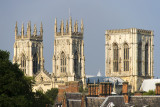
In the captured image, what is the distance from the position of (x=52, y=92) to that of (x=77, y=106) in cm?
8277

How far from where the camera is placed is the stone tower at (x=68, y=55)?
545 feet

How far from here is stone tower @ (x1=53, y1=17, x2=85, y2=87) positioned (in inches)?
6545

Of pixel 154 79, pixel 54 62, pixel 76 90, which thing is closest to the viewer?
pixel 76 90

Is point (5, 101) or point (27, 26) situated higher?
point (27, 26)

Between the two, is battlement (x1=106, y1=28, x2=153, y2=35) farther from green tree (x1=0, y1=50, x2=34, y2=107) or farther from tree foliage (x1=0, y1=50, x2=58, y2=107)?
green tree (x1=0, y1=50, x2=34, y2=107)

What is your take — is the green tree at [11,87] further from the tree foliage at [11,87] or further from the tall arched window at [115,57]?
the tall arched window at [115,57]

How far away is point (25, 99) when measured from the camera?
63188mm

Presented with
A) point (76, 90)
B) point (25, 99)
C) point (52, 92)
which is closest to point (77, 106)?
point (25, 99)

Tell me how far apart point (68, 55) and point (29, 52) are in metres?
9.55

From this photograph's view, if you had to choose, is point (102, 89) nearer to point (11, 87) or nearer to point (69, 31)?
point (11, 87)

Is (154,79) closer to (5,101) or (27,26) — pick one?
(27,26)

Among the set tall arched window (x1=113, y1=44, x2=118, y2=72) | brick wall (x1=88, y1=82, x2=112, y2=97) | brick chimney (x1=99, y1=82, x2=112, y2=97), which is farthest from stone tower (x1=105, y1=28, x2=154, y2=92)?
brick chimney (x1=99, y1=82, x2=112, y2=97)

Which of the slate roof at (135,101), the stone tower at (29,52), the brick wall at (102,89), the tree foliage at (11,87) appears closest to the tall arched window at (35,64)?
the stone tower at (29,52)

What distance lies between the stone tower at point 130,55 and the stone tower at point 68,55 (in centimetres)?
567
